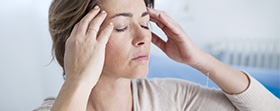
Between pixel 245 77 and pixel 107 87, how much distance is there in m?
0.61

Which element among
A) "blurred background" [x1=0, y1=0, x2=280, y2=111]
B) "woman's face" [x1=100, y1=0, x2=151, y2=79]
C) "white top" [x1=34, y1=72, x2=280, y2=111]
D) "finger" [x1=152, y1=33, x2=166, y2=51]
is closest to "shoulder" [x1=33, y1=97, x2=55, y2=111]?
"white top" [x1=34, y1=72, x2=280, y2=111]

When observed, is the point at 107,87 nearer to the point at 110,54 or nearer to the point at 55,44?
the point at 110,54

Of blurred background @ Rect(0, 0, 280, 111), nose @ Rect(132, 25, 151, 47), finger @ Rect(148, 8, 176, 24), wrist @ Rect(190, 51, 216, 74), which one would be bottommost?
blurred background @ Rect(0, 0, 280, 111)

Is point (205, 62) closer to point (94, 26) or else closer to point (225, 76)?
point (225, 76)

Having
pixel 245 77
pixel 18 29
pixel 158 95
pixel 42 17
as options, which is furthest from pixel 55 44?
pixel 42 17

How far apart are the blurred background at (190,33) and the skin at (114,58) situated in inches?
34.5

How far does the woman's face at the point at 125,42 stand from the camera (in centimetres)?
94

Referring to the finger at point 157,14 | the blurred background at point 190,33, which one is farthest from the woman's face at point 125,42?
the blurred background at point 190,33

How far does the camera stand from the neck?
105cm

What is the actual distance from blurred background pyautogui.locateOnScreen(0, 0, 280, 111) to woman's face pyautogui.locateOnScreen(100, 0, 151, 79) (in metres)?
1.13

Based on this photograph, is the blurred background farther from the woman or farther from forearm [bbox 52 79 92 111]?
forearm [bbox 52 79 92 111]

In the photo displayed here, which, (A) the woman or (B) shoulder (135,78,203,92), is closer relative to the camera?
(A) the woman

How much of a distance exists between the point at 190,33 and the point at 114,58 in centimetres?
270

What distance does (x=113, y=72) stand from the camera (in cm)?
97
